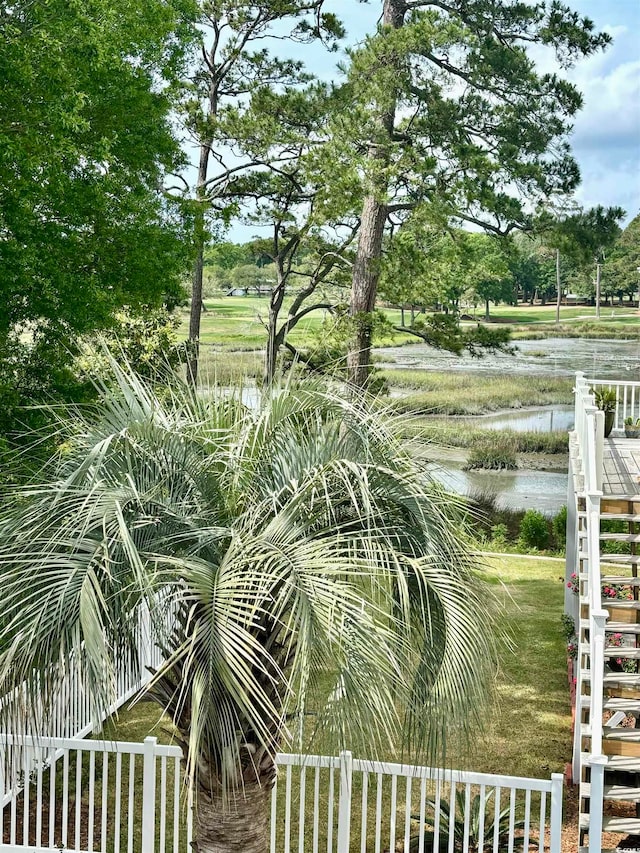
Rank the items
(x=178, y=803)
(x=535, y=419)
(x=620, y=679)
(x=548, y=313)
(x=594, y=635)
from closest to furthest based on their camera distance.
Answer: (x=178, y=803)
(x=594, y=635)
(x=620, y=679)
(x=535, y=419)
(x=548, y=313)

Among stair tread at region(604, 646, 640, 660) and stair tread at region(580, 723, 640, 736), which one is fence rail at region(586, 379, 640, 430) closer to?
stair tread at region(604, 646, 640, 660)

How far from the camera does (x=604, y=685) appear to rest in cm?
717

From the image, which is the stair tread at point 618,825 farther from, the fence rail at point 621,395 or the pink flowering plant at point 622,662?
the fence rail at point 621,395

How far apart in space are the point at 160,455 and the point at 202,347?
12626mm

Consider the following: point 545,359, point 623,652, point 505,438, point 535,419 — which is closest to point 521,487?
point 505,438

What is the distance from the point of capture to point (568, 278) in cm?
1769

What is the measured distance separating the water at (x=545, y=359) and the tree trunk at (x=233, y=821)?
1272 cm

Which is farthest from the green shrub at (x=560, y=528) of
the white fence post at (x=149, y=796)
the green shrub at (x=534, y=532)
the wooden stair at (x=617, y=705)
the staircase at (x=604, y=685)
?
the white fence post at (x=149, y=796)

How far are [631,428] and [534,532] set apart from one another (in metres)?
3.40

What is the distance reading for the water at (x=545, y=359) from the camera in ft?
55.8

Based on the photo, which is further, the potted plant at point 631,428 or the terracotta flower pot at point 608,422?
the potted plant at point 631,428

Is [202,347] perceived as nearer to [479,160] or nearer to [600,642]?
[479,160]

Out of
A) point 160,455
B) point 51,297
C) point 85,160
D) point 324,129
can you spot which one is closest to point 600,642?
point 160,455

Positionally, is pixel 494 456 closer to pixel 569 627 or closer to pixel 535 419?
pixel 535 419
